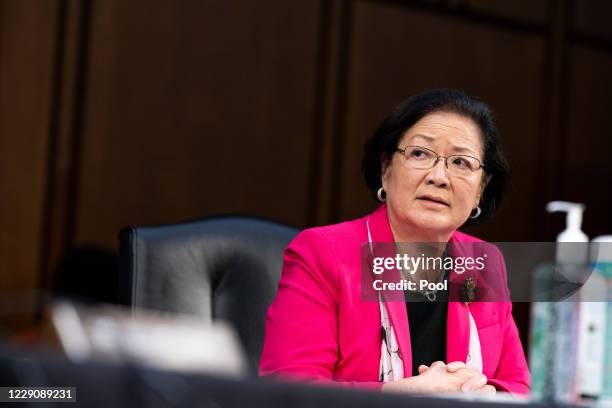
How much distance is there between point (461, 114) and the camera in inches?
64.9

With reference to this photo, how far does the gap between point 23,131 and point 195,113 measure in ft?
1.94

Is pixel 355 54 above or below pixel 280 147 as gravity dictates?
above

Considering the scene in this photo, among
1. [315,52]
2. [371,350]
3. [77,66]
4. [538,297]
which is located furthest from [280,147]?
[538,297]

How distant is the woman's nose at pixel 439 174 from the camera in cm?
158

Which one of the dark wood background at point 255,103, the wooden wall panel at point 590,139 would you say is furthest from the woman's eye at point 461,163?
the wooden wall panel at point 590,139

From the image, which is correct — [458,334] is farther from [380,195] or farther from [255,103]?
[255,103]

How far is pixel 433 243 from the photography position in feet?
5.33

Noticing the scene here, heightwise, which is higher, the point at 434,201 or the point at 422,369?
the point at 434,201

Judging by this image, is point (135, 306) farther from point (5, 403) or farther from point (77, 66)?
point (77, 66)

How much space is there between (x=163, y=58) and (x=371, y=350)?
1846 millimetres

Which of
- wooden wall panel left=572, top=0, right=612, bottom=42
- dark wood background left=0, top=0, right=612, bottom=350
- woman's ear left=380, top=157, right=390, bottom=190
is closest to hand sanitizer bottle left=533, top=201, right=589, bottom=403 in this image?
woman's ear left=380, top=157, right=390, bottom=190

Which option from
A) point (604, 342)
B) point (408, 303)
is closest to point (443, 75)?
point (408, 303)

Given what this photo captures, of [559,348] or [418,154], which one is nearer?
[559,348]

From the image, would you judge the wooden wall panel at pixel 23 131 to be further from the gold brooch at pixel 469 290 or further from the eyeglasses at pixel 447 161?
the gold brooch at pixel 469 290
